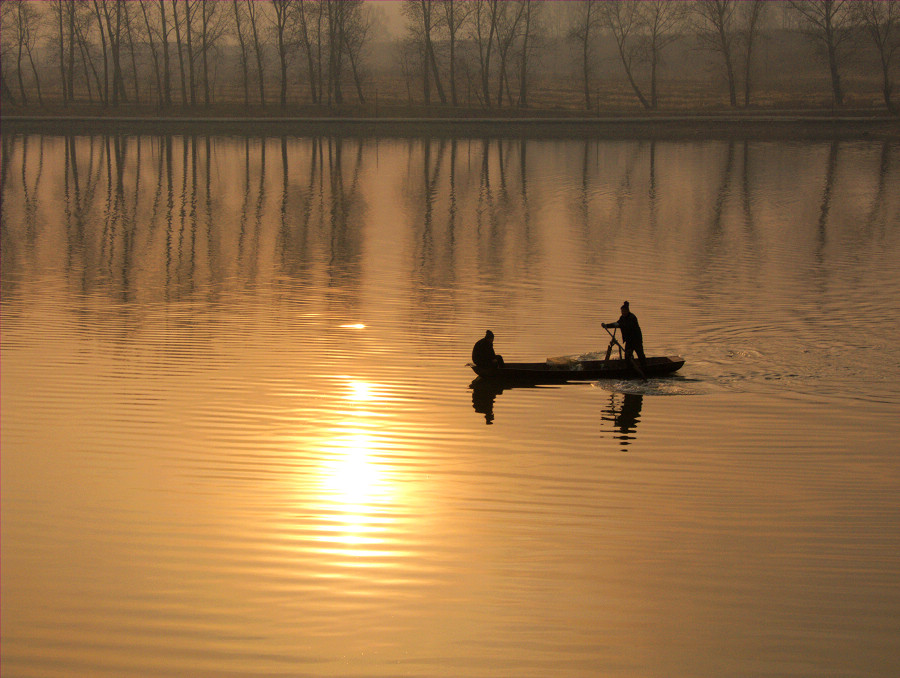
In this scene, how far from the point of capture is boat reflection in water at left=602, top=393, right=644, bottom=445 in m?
16.7

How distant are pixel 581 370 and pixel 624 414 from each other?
1844mm

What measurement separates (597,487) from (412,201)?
3572cm

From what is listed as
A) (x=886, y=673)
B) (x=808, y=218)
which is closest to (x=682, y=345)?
(x=886, y=673)

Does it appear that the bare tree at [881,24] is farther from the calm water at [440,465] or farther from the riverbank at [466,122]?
the calm water at [440,465]

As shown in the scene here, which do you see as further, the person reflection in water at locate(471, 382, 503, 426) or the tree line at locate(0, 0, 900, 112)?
the tree line at locate(0, 0, 900, 112)

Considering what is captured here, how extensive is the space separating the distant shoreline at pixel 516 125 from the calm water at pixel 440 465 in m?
48.6

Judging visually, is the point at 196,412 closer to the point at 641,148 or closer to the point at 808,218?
the point at 808,218

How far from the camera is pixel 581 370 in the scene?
63.7 feet

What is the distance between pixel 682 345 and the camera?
2216cm

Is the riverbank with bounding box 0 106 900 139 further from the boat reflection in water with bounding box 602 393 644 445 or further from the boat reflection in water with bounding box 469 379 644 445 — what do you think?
the boat reflection in water with bounding box 602 393 644 445

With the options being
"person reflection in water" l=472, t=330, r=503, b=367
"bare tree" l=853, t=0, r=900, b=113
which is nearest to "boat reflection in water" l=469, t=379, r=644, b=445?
"person reflection in water" l=472, t=330, r=503, b=367

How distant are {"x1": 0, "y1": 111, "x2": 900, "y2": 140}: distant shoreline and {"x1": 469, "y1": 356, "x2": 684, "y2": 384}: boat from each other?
65.2 m

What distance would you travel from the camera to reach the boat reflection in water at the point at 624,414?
54.6 feet

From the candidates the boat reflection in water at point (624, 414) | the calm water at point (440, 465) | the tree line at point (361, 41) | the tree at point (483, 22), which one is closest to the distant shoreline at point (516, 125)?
the tree line at point (361, 41)
